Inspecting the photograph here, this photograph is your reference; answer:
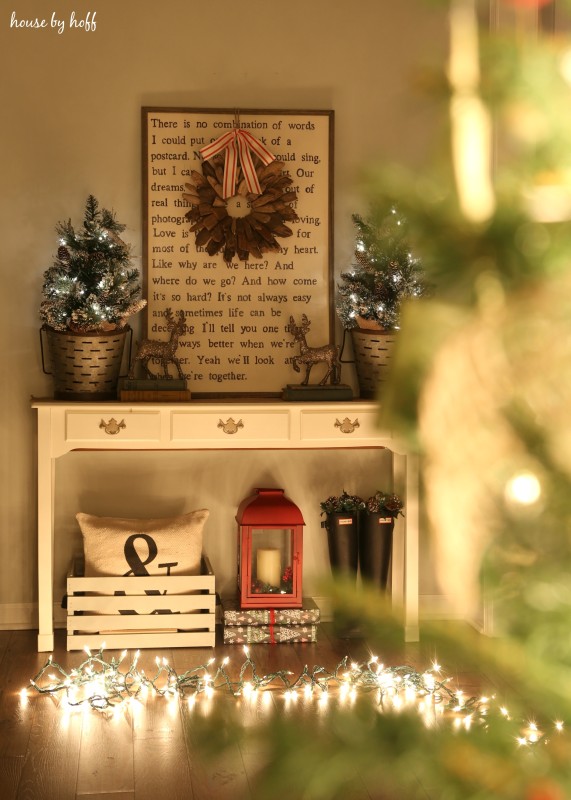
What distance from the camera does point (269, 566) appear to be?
3715 mm

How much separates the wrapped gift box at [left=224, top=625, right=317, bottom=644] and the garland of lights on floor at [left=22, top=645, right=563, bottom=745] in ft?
0.91

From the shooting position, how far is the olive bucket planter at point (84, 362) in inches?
140

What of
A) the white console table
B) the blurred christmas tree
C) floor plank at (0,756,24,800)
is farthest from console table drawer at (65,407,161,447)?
the blurred christmas tree

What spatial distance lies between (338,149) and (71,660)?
2135 mm

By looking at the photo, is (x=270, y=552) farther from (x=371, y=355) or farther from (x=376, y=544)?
(x=371, y=355)

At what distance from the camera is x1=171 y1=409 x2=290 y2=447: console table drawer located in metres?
3.52

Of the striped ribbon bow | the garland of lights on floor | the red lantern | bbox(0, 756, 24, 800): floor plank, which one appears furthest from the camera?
the striped ribbon bow

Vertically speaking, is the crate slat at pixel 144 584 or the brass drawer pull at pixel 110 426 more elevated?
the brass drawer pull at pixel 110 426

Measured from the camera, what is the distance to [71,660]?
3.45 m

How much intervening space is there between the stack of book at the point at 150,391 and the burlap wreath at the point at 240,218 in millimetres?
594

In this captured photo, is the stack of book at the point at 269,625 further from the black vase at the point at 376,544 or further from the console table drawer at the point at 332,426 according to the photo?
the console table drawer at the point at 332,426

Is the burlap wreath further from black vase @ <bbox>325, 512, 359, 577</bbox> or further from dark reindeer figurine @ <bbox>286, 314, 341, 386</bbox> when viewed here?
black vase @ <bbox>325, 512, 359, 577</bbox>

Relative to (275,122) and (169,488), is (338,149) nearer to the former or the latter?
(275,122)

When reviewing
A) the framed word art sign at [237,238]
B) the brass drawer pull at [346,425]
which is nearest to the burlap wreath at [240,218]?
the framed word art sign at [237,238]
